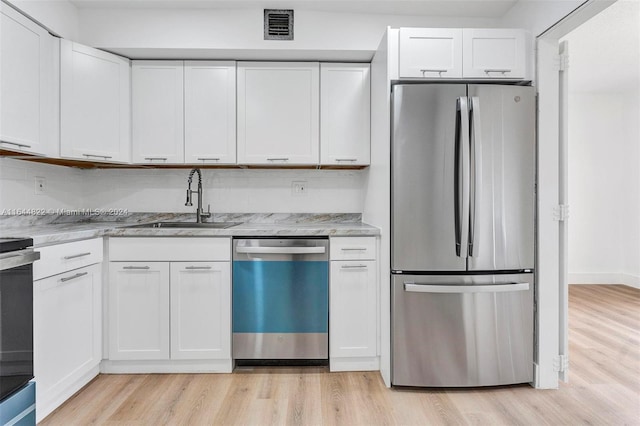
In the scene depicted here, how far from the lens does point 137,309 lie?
246 cm

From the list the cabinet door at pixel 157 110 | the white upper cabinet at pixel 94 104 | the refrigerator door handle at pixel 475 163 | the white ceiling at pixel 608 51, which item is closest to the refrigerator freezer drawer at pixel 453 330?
the refrigerator door handle at pixel 475 163

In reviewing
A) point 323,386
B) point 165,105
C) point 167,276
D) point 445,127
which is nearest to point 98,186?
point 165,105

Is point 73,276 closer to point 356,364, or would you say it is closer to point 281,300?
point 281,300

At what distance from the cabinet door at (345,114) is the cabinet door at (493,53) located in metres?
0.79

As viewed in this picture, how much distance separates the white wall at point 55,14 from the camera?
7.22ft

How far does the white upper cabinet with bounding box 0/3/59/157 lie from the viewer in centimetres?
204

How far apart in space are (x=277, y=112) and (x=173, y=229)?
1.15 metres

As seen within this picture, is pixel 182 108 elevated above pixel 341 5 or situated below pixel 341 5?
below

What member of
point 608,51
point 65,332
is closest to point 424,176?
point 65,332

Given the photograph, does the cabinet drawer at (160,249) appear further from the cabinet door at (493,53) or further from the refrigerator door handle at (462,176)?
the cabinet door at (493,53)

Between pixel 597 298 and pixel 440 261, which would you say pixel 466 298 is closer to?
pixel 440 261

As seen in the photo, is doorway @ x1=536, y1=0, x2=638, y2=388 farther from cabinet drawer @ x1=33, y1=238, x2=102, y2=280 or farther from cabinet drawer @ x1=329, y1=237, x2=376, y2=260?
cabinet drawer @ x1=33, y1=238, x2=102, y2=280

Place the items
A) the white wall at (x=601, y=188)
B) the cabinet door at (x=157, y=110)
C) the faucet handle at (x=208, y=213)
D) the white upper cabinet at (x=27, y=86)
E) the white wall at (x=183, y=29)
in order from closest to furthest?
the white upper cabinet at (x=27, y=86), the white wall at (x=183, y=29), the cabinet door at (x=157, y=110), the faucet handle at (x=208, y=213), the white wall at (x=601, y=188)

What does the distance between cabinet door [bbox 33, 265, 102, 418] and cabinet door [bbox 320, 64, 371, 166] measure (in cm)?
181
